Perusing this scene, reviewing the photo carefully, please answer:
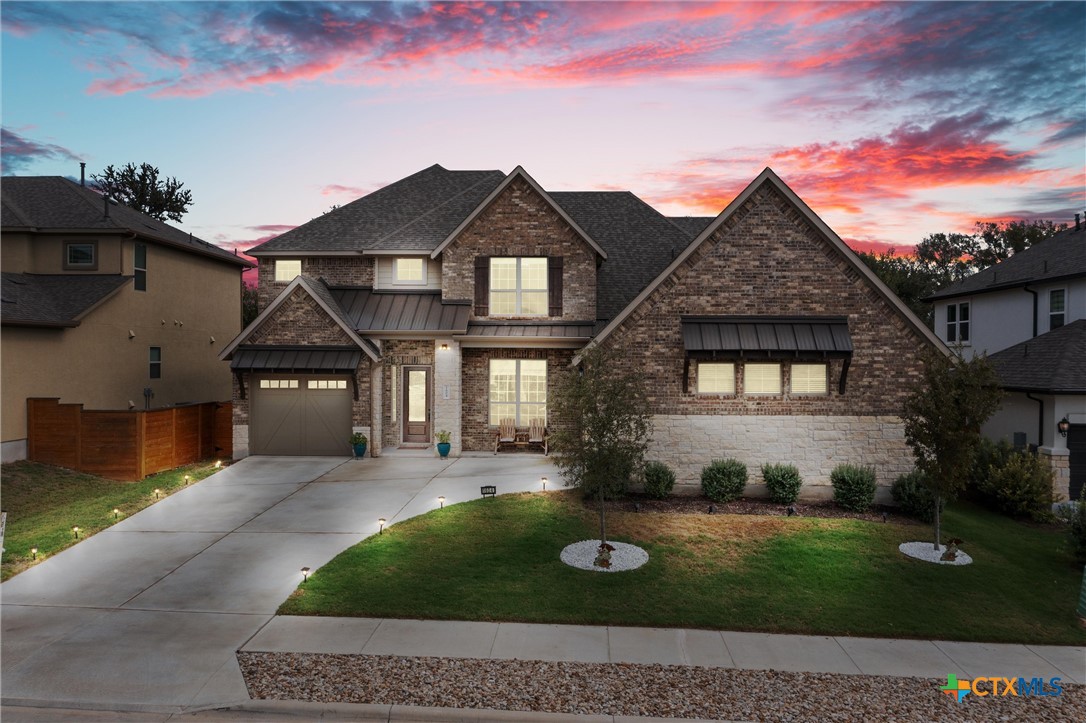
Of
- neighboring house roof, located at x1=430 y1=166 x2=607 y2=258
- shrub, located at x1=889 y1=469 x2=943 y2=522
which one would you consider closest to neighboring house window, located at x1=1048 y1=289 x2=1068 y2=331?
shrub, located at x1=889 y1=469 x2=943 y2=522

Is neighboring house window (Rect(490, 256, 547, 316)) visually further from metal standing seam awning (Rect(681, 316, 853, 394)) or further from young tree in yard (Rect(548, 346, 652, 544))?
young tree in yard (Rect(548, 346, 652, 544))

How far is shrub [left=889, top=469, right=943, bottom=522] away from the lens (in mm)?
14930

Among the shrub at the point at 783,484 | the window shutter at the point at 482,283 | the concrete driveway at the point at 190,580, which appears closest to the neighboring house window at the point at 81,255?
the concrete driveway at the point at 190,580

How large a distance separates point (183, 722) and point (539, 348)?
50.2 ft

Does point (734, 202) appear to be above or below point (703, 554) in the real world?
above

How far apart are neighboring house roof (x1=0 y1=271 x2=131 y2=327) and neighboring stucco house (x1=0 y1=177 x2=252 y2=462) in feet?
0.11

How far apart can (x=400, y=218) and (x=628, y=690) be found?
19.9 m

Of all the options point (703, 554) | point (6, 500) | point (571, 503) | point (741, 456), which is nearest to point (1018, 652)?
point (703, 554)

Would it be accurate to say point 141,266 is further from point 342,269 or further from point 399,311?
point 399,311

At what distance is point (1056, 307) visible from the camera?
72.5 ft

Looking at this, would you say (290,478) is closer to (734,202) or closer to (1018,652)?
(734,202)

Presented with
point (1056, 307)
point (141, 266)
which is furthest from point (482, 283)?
point (1056, 307)

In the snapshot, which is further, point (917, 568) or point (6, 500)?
point (6, 500)

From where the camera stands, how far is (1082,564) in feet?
42.3
